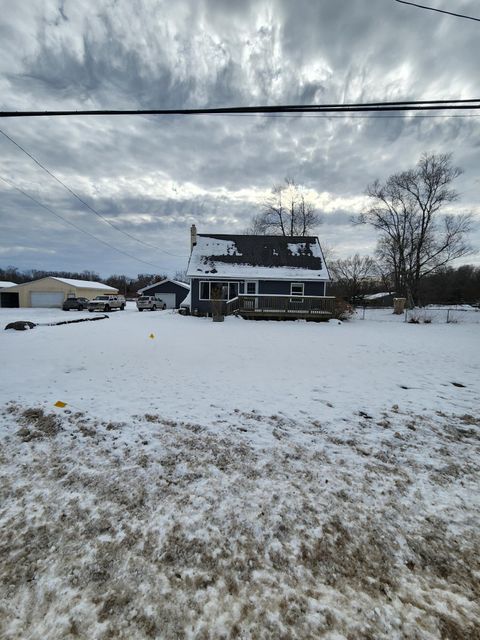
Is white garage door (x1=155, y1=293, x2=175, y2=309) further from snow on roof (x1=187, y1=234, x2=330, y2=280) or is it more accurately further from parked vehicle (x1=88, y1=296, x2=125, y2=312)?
snow on roof (x1=187, y1=234, x2=330, y2=280)

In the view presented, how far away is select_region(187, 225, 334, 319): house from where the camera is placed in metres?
20.8

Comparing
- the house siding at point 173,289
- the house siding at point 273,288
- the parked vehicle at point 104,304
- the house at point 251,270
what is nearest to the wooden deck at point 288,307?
the house at point 251,270

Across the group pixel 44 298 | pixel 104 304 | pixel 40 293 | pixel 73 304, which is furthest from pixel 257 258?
pixel 40 293

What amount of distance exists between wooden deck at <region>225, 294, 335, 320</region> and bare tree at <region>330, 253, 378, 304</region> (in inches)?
690

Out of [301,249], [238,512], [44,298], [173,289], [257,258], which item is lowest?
[238,512]

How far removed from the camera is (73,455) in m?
3.12

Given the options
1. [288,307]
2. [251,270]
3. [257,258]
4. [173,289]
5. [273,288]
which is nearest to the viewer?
[288,307]

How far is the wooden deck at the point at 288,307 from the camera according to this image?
17391 mm

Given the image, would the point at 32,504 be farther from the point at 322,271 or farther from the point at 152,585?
the point at 322,271

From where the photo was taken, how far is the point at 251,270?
69.8 feet

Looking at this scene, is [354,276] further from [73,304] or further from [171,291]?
[73,304]

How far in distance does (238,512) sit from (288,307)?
15707 mm

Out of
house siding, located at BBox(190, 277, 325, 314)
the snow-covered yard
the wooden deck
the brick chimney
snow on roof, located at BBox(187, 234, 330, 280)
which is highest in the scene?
the brick chimney

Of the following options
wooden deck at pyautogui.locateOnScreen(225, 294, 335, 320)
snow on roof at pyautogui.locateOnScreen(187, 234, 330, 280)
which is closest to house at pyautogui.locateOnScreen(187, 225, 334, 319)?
snow on roof at pyautogui.locateOnScreen(187, 234, 330, 280)
